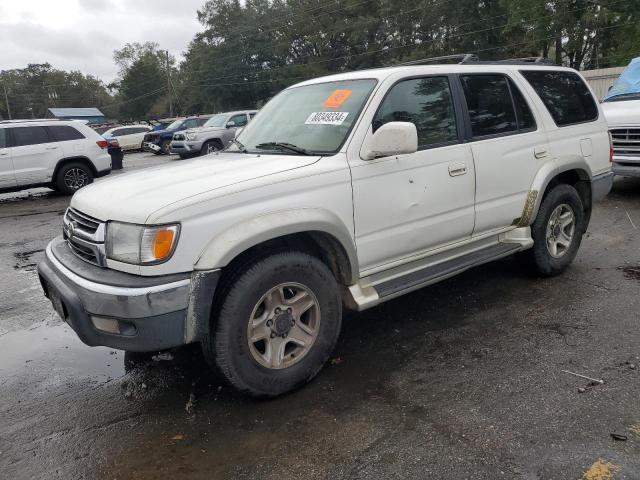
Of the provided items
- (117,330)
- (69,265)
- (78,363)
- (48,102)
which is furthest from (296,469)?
(48,102)

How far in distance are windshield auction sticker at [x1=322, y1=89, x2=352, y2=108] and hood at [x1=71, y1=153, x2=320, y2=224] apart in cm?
56

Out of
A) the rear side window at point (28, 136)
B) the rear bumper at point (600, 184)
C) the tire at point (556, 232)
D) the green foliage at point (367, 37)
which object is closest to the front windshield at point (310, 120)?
the tire at point (556, 232)

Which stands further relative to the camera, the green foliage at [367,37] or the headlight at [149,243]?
the green foliage at [367,37]

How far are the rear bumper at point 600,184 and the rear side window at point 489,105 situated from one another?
1.24 m

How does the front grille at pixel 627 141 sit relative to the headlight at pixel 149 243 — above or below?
below

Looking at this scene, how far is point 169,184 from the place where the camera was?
3107mm

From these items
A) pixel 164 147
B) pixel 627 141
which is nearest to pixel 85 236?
pixel 627 141

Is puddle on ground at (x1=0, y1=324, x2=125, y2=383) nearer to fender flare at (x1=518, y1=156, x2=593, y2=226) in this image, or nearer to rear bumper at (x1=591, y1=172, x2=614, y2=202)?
fender flare at (x1=518, y1=156, x2=593, y2=226)

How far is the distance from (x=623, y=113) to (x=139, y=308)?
8.00 metres

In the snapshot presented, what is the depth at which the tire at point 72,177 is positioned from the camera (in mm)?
12062

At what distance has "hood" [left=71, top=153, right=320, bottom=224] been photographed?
2.82 metres

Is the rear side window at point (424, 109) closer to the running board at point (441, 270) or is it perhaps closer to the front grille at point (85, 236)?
the running board at point (441, 270)

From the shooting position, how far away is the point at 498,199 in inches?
165

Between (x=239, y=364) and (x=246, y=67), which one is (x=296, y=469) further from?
A: (x=246, y=67)
